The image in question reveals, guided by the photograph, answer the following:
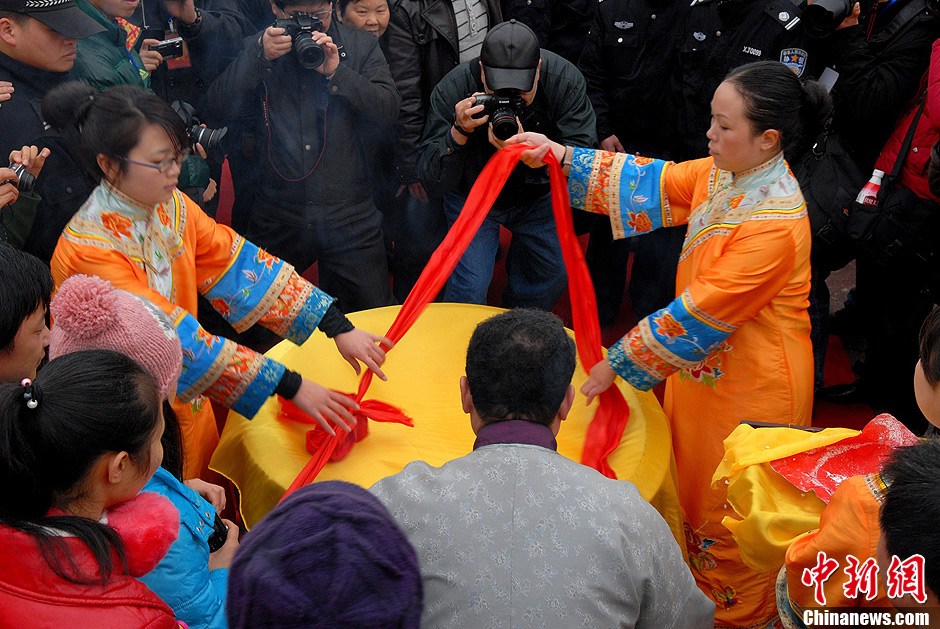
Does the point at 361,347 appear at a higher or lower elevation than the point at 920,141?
lower

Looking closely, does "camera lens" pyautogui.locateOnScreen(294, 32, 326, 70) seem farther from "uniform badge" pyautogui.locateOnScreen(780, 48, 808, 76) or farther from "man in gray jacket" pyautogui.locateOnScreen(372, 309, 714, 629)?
"man in gray jacket" pyautogui.locateOnScreen(372, 309, 714, 629)

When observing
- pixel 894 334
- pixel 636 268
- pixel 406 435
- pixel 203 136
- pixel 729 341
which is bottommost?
pixel 636 268

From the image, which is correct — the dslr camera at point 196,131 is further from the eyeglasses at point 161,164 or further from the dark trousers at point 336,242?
the eyeglasses at point 161,164

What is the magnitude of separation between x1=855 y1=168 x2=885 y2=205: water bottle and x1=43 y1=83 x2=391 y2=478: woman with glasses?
160 centimetres


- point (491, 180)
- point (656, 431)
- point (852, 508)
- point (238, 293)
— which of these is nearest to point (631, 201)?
point (491, 180)

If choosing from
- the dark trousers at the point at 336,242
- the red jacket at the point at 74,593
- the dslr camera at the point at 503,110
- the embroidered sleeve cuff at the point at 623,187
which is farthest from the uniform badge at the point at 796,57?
the red jacket at the point at 74,593

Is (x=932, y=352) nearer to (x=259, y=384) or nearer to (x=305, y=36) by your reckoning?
(x=259, y=384)

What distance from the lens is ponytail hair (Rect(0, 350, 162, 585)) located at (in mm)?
1082

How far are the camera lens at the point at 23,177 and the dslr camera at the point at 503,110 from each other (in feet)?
3.86

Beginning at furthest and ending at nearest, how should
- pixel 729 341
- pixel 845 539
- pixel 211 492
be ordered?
pixel 729 341 → pixel 211 492 → pixel 845 539

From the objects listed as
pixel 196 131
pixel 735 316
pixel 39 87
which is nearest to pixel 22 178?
pixel 39 87

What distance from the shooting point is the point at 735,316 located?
6.40 feet

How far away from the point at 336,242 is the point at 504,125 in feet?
3.02

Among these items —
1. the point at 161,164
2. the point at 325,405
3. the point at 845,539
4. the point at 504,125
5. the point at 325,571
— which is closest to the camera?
the point at 325,571
